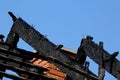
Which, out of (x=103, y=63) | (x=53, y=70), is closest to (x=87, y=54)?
(x=103, y=63)

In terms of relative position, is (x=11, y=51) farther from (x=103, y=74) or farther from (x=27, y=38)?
(x=103, y=74)

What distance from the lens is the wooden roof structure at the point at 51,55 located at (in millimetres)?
10141

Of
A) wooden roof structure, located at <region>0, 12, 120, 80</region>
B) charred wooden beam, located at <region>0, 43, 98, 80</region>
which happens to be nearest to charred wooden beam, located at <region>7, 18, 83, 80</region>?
wooden roof structure, located at <region>0, 12, 120, 80</region>

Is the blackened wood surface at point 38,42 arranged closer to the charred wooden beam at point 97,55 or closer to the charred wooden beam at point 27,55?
the charred wooden beam at point 27,55

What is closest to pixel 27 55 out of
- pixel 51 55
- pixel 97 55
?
pixel 51 55

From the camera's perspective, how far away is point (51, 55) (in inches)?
409

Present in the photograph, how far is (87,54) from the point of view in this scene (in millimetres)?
10500

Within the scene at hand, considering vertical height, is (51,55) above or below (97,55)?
below

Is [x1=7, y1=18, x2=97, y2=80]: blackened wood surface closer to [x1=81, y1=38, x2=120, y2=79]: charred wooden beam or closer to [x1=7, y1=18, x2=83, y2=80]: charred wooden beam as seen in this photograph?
[x1=7, y1=18, x2=83, y2=80]: charred wooden beam

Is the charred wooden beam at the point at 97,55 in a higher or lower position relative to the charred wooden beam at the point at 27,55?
higher

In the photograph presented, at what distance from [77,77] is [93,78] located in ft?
1.32

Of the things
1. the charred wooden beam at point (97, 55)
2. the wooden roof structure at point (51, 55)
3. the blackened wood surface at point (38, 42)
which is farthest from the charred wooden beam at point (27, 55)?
the charred wooden beam at point (97, 55)

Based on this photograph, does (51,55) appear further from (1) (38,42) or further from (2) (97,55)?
(2) (97,55)

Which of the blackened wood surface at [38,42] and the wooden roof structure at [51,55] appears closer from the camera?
the wooden roof structure at [51,55]
